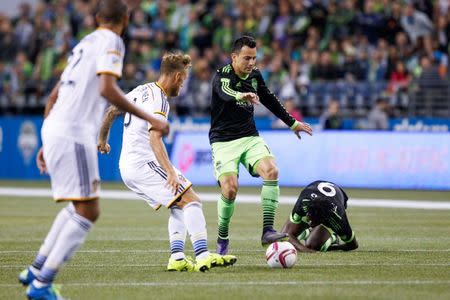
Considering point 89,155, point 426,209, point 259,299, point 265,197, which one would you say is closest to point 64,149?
point 89,155

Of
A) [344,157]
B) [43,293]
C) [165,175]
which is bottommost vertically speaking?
[344,157]

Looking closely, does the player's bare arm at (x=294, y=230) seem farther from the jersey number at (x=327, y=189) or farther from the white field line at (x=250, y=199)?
the white field line at (x=250, y=199)

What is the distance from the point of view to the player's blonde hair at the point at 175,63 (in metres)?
10.7

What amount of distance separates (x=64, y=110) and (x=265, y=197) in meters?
3.85

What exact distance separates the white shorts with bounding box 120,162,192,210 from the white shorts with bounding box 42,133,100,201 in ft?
7.60

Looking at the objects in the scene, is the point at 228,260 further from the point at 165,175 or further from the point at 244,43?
the point at 244,43

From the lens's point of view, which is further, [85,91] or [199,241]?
[199,241]

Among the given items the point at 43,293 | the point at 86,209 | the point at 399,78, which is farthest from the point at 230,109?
the point at 399,78

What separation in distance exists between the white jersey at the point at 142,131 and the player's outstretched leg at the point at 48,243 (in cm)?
238

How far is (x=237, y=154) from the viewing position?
1180 centimetres

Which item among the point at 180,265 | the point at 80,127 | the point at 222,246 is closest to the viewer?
the point at 80,127

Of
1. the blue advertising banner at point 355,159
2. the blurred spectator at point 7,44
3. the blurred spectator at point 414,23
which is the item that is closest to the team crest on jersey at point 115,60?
the blue advertising banner at point 355,159

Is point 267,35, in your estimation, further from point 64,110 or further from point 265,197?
point 64,110

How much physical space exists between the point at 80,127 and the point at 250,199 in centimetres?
1328
